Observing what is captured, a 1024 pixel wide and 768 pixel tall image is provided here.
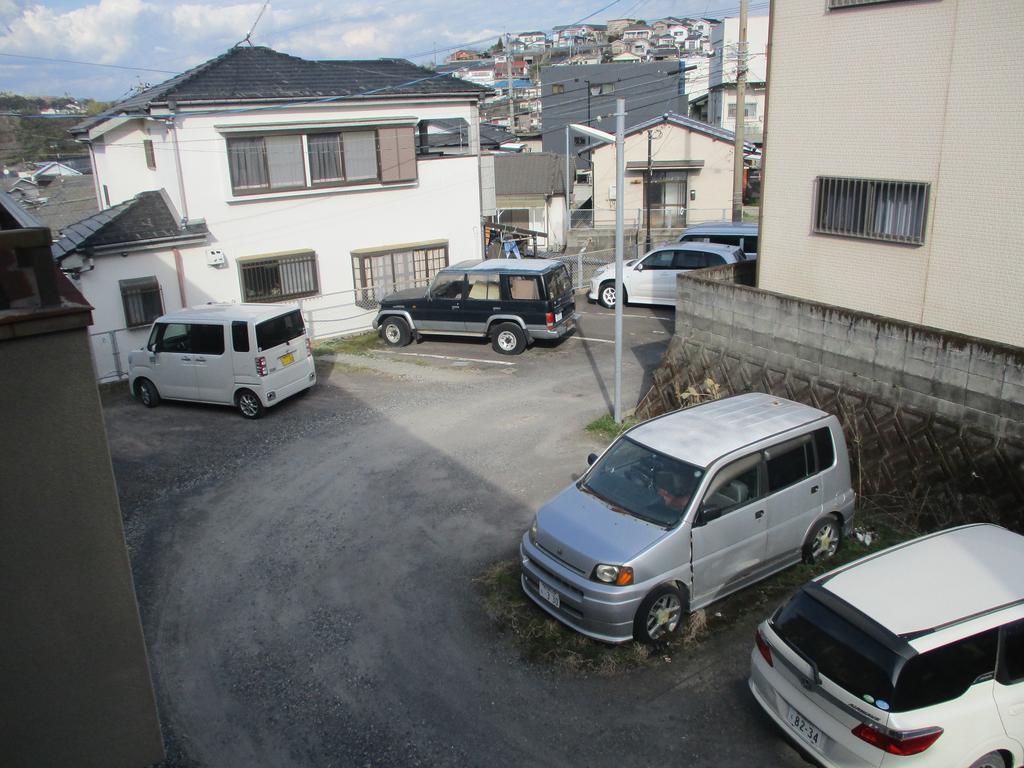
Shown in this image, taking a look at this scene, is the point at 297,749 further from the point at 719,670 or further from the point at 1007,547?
the point at 1007,547

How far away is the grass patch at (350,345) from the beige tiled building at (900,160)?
979 cm

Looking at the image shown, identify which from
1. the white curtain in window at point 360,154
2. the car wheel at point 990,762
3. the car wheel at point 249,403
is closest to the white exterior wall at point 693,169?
the white curtain in window at point 360,154

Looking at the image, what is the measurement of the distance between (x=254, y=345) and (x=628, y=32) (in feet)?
464

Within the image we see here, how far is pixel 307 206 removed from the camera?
18922mm

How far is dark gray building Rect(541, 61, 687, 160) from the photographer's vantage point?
5359 cm

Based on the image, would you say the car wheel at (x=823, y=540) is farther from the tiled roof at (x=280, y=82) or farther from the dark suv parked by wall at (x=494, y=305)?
the tiled roof at (x=280, y=82)

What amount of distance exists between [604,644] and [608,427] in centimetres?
560

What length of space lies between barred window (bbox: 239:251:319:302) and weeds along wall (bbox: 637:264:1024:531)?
34.4ft

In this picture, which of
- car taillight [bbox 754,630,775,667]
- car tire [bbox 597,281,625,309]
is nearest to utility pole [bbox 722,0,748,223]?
car tire [bbox 597,281,625,309]

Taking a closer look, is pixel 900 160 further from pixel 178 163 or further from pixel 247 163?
pixel 178 163

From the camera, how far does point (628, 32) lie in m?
138

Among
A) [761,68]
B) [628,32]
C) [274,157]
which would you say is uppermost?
[628,32]

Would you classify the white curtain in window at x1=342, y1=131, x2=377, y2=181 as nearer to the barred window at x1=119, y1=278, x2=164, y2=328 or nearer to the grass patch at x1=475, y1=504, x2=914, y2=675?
the barred window at x1=119, y1=278, x2=164, y2=328

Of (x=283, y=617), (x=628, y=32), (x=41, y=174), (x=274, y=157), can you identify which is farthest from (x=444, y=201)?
(x=628, y=32)
